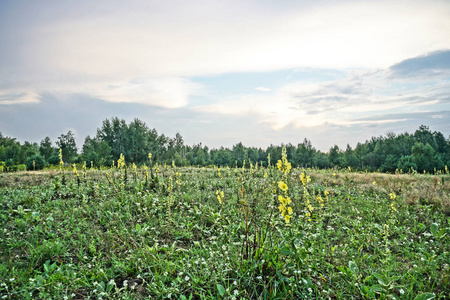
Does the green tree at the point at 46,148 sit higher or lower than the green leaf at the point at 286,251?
higher

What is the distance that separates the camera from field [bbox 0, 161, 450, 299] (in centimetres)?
285

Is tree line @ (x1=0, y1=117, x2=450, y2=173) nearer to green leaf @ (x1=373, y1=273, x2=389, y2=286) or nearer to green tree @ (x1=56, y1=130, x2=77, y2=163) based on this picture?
green tree @ (x1=56, y1=130, x2=77, y2=163)

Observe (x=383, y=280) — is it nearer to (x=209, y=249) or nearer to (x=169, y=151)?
(x=209, y=249)

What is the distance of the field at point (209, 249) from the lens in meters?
2.85

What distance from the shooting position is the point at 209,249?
3.56m

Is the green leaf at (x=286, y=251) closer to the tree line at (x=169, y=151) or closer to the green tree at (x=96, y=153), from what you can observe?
the green tree at (x=96, y=153)

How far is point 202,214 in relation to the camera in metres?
5.06

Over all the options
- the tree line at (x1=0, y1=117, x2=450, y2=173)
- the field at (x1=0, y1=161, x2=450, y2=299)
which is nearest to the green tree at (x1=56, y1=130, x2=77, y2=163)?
the tree line at (x1=0, y1=117, x2=450, y2=173)

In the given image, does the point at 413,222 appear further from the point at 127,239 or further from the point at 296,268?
the point at 127,239

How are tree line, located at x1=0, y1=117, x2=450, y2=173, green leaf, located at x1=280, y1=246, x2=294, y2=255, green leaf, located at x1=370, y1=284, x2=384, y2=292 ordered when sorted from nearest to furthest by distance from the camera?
green leaf, located at x1=370, y1=284, x2=384, y2=292 < green leaf, located at x1=280, y1=246, x2=294, y2=255 < tree line, located at x1=0, y1=117, x2=450, y2=173

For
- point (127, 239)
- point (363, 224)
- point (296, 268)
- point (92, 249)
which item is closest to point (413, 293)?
point (296, 268)

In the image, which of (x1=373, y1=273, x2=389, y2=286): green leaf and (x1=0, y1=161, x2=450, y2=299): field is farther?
(x1=0, y1=161, x2=450, y2=299): field

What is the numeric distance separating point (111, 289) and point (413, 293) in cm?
360

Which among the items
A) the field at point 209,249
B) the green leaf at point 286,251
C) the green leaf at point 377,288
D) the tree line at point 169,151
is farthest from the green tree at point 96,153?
the green leaf at point 377,288
